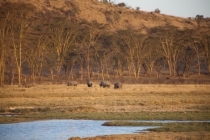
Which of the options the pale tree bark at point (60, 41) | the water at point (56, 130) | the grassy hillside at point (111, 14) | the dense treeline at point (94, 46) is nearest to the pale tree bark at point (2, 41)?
the dense treeline at point (94, 46)

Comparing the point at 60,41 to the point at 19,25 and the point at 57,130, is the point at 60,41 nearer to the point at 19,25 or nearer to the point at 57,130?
the point at 19,25

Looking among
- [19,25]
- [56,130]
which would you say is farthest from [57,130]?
[19,25]

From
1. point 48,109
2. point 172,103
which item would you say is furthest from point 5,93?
point 172,103

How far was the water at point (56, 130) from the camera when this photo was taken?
68.5 ft

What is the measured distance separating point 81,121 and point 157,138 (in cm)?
811

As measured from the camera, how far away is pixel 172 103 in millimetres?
36312

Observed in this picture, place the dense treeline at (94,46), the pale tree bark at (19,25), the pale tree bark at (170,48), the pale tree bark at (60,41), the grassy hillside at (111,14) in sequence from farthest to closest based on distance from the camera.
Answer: the grassy hillside at (111,14), the pale tree bark at (170,48), the dense treeline at (94,46), the pale tree bark at (60,41), the pale tree bark at (19,25)

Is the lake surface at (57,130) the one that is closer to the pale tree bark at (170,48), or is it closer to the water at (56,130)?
the water at (56,130)

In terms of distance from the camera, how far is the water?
20891 millimetres

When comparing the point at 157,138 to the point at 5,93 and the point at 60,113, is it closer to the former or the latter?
the point at 60,113

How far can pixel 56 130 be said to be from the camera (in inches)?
885

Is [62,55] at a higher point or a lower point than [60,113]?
higher

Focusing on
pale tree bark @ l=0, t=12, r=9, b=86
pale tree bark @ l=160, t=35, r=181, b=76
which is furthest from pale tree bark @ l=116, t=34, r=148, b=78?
pale tree bark @ l=0, t=12, r=9, b=86

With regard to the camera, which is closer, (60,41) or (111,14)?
(60,41)
